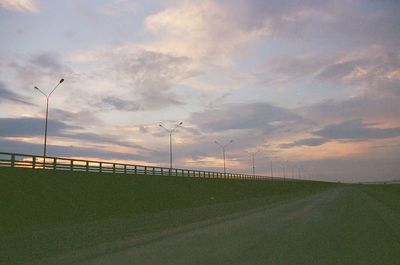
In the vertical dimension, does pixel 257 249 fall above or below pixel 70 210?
below

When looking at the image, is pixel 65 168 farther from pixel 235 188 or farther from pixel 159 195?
pixel 235 188

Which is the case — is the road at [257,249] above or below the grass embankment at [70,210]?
below

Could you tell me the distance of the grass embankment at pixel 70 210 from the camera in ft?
55.9

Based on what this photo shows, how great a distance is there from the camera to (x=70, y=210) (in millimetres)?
26062

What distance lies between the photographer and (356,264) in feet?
34.0

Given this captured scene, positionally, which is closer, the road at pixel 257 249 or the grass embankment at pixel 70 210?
the road at pixel 257 249

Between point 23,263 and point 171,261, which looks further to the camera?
point 23,263

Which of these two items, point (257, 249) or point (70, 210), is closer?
point (257, 249)

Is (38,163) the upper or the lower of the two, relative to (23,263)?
upper

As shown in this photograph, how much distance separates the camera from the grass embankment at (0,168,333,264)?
17031 millimetres

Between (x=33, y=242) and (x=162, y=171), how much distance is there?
34823mm

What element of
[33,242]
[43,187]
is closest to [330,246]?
[33,242]

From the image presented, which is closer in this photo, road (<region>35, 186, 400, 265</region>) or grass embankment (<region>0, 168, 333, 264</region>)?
road (<region>35, 186, 400, 265</region>)

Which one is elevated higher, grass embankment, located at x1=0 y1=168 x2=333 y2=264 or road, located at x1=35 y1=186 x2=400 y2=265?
grass embankment, located at x1=0 y1=168 x2=333 y2=264
